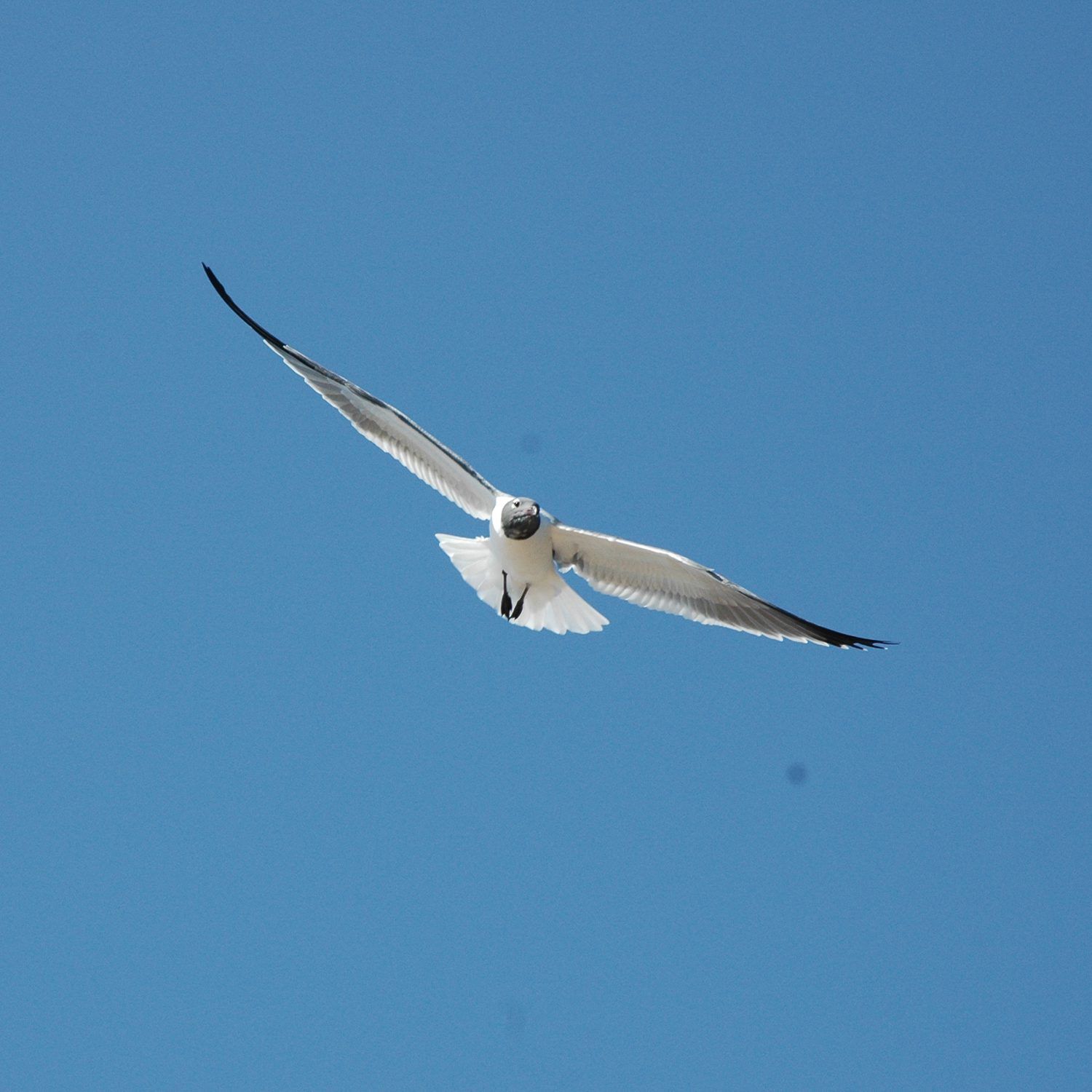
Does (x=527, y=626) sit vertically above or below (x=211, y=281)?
below

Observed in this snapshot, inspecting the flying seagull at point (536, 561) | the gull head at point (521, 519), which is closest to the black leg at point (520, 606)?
the flying seagull at point (536, 561)

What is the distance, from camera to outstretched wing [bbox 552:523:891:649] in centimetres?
855

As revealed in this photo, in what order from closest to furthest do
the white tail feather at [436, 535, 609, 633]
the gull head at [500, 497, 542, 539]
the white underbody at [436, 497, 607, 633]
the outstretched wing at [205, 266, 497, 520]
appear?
the gull head at [500, 497, 542, 539], the white underbody at [436, 497, 607, 633], the white tail feather at [436, 535, 609, 633], the outstretched wing at [205, 266, 497, 520]

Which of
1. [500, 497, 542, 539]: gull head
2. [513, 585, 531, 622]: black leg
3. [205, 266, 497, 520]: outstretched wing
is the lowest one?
[513, 585, 531, 622]: black leg

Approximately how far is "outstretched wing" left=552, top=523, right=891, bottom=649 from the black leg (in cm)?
26

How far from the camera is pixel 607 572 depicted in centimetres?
907

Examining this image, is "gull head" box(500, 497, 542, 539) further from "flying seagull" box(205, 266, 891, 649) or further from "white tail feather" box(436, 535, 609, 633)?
"white tail feather" box(436, 535, 609, 633)

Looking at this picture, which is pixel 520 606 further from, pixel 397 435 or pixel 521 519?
pixel 397 435

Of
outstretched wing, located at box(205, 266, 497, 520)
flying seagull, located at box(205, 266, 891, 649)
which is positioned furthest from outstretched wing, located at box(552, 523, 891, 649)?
outstretched wing, located at box(205, 266, 497, 520)

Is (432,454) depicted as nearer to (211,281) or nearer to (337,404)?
(337,404)

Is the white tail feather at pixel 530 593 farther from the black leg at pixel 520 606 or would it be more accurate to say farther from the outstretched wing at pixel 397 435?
the outstretched wing at pixel 397 435

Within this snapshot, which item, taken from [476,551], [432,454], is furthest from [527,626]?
[432,454]

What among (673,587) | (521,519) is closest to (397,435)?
(521,519)

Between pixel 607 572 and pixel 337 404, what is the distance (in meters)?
2.01
